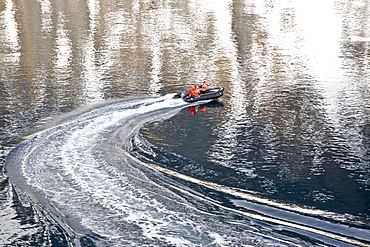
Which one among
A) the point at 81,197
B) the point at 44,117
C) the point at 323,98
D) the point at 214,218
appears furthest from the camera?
the point at 323,98

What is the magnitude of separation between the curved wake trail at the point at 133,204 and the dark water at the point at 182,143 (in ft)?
0.29

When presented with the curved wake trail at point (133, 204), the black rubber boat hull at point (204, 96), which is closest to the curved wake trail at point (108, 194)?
the curved wake trail at point (133, 204)

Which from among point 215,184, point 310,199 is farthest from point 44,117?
point 310,199

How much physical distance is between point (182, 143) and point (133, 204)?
31.1 feet

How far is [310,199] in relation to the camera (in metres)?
25.5

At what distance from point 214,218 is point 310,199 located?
633cm

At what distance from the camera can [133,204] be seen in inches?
939

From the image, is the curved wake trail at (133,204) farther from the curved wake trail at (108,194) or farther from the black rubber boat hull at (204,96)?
the black rubber boat hull at (204,96)

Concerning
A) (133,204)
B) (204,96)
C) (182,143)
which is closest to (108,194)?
(133,204)

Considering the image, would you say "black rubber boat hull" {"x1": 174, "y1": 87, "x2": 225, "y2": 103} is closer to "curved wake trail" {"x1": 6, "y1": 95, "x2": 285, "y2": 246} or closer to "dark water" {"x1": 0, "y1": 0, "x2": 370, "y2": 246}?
"dark water" {"x1": 0, "y1": 0, "x2": 370, "y2": 246}

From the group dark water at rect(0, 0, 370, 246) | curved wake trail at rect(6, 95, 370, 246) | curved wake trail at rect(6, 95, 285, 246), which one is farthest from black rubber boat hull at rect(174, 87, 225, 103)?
curved wake trail at rect(6, 95, 370, 246)

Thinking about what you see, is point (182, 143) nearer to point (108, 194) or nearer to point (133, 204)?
point (108, 194)

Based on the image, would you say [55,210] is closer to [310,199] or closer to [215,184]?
[215,184]

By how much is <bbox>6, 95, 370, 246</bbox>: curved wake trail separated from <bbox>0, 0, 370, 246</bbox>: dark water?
88mm
